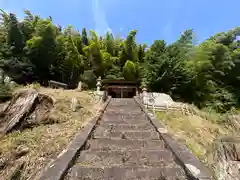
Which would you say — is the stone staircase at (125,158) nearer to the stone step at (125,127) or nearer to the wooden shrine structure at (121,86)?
the stone step at (125,127)

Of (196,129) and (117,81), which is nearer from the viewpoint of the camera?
(196,129)

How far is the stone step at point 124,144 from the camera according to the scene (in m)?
2.62

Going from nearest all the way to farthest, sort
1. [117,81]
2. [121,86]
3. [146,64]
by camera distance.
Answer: [146,64], [117,81], [121,86]

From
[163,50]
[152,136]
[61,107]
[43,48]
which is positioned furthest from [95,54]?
[152,136]

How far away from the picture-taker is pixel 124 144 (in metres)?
2.72

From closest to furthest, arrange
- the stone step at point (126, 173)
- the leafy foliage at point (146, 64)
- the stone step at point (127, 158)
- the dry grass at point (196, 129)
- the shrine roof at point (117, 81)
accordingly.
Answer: the stone step at point (126, 173)
the stone step at point (127, 158)
the dry grass at point (196, 129)
the leafy foliage at point (146, 64)
the shrine roof at point (117, 81)

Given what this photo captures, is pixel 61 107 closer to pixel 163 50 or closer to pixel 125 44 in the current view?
pixel 163 50

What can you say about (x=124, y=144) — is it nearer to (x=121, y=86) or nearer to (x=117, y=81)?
(x=117, y=81)

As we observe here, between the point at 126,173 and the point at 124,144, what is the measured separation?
77 cm

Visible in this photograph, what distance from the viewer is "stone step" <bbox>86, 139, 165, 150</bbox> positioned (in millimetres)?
2621

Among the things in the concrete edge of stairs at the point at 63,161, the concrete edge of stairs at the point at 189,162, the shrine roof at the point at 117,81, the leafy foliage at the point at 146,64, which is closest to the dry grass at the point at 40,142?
the concrete edge of stairs at the point at 63,161

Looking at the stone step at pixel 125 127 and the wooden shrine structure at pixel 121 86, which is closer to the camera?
the stone step at pixel 125 127

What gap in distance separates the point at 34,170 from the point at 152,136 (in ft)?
6.44

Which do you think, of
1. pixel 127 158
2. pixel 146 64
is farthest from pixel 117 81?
pixel 127 158
